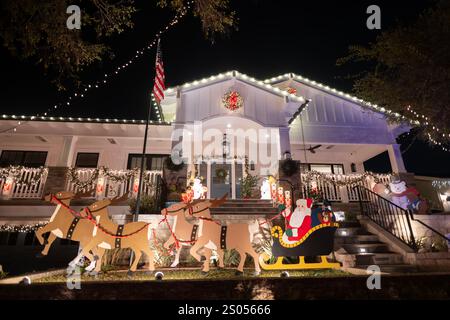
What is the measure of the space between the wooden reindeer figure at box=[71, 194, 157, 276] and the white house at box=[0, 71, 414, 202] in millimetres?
5485

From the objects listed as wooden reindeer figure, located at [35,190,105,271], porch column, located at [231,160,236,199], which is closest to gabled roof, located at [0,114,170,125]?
porch column, located at [231,160,236,199]

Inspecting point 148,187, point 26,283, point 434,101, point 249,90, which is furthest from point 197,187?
point 434,101

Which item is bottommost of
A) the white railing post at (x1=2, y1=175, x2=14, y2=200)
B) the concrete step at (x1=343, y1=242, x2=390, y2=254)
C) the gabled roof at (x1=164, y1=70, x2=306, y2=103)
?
the concrete step at (x1=343, y1=242, x2=390, y2=254)

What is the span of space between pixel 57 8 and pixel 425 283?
8919mm

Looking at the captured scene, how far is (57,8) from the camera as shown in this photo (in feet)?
18.4

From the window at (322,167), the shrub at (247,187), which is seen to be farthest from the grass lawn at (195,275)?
the window at (322,167)

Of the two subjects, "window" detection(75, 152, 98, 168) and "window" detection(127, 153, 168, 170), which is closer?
"window" detection(75, 152, 98, 168)

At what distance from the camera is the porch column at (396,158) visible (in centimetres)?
1342

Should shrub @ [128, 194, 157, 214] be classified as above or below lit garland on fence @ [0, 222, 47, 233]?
A: above

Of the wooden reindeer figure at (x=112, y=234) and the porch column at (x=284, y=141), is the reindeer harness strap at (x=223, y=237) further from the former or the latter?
the porch column at (x=284, y=141)

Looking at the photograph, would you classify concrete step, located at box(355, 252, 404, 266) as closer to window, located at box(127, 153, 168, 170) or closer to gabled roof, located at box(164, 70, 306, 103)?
gabled roof, located at box(164, 70, 306, 103)

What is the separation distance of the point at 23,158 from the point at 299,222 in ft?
52.8

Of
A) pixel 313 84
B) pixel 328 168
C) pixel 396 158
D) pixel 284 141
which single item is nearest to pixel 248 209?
pixel 284 141

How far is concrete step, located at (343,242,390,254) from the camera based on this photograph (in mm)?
7445
